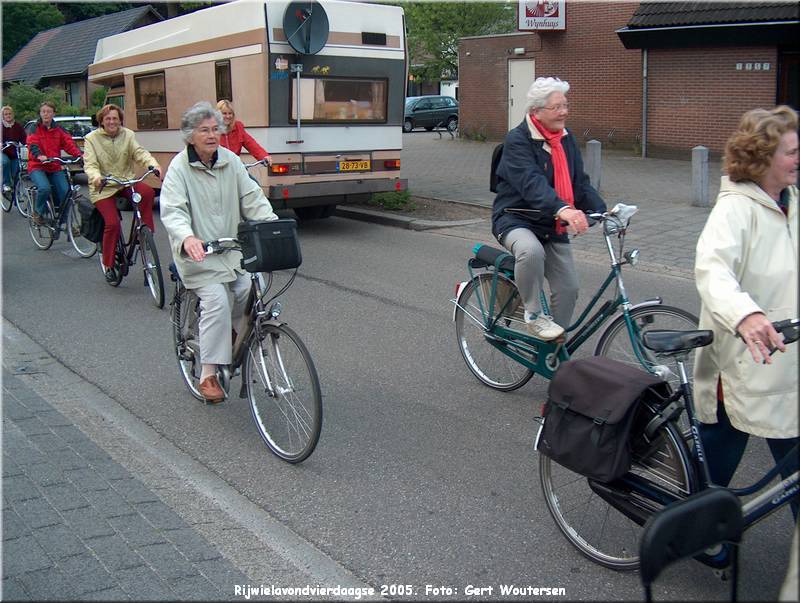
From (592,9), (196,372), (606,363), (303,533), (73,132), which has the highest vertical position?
(592,9)

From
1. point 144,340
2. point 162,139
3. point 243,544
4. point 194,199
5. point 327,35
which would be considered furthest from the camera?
point 162,139

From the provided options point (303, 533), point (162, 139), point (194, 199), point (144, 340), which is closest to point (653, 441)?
point (303, 533)

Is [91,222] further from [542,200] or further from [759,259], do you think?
[759,259]

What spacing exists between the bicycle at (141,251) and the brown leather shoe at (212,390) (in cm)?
345

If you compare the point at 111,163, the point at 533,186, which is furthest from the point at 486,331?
the point at 111,163

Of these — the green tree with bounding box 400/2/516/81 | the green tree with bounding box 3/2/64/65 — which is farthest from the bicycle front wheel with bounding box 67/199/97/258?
the green tree with bounding box 3/2/64/65

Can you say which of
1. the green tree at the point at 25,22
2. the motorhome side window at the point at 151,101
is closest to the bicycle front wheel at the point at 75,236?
the motorhome side window at the point at 151,101

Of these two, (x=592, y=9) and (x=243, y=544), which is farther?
(x=592, y=9)

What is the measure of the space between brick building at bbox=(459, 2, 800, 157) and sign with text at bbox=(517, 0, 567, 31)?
0.99 ft

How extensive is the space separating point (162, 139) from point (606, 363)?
12.6m

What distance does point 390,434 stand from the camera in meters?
5.09

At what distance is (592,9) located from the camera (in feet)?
79.2

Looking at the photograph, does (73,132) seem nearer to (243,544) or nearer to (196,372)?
(196,372)

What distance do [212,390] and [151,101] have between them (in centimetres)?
1080
